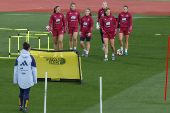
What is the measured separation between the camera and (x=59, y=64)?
53.4ft

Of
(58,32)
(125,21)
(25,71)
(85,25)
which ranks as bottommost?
(25,71)

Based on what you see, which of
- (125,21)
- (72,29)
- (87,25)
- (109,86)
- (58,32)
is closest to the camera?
(109,86)

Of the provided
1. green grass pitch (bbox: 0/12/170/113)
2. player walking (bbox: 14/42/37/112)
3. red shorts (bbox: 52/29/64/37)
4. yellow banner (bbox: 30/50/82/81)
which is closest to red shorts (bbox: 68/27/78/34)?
red shorts (bbox: 52/29/64/37)

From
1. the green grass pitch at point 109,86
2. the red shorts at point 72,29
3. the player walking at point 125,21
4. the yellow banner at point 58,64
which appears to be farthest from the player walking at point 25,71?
the player walking at point 125,21

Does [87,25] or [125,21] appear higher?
[125,21]

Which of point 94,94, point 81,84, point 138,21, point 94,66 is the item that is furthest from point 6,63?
point 138,21

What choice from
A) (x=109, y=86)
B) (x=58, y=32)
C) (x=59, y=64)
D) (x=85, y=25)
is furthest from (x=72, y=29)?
(x=109, y=86)

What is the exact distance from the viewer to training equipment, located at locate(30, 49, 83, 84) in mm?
16203

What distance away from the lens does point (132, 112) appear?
496 inches

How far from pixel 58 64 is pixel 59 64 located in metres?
0.03

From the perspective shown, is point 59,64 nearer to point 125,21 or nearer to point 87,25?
point 87,25

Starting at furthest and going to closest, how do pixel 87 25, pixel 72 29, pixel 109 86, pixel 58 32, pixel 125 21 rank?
pixel 125 21, pixel 72 29, pixel 87 25, pixel 58 32, pixel 109 86

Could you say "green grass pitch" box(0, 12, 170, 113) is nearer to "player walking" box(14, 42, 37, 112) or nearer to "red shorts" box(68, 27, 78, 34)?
"player walking" box(14, 42, 37, 112)

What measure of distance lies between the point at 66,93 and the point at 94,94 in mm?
851
